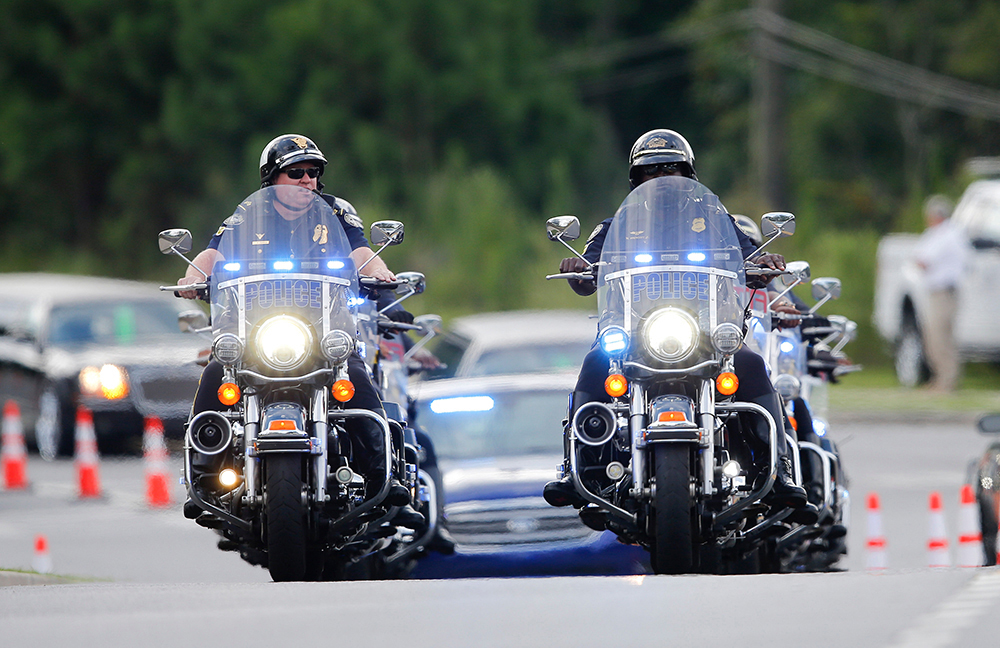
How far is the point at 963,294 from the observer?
22.2 metres

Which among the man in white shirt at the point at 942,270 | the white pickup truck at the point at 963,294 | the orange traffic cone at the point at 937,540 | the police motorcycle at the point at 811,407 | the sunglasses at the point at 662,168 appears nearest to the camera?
the sunglasses at the point at 662,168

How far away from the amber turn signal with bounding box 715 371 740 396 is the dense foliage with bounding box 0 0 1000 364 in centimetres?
3289

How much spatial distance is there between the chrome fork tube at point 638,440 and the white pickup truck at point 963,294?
45.6 feet

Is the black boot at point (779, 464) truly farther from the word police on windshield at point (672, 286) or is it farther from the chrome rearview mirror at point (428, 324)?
the chrome rearview mirror at point (428, 324)

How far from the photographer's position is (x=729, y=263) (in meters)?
Result: 8.59

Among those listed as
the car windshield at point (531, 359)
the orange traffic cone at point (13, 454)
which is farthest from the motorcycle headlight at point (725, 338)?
the orange traffic cone at point (13, 454)

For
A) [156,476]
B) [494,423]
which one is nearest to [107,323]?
[156,476]

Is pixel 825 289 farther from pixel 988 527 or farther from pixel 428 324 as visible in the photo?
pixel 428 324

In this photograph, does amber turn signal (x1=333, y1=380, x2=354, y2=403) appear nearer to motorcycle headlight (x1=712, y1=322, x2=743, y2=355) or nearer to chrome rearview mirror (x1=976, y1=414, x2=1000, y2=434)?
motorcycle headlight (x1=712, y1=322, x2=743, y2=355)

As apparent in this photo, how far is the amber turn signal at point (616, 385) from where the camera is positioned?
8.41m

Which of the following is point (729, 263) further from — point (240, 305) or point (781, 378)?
point (240, 305)

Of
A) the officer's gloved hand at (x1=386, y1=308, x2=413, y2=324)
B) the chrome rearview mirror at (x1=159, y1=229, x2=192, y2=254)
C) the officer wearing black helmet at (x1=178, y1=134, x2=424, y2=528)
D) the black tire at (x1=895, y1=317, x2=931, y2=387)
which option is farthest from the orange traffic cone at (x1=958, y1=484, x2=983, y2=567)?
the black tire at (x1=895, y1=317, x2=931, y2=387)

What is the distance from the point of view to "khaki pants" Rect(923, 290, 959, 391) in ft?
73.3

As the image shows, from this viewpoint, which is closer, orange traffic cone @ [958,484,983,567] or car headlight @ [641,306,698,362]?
car headlight @ [641,306,698,362]
